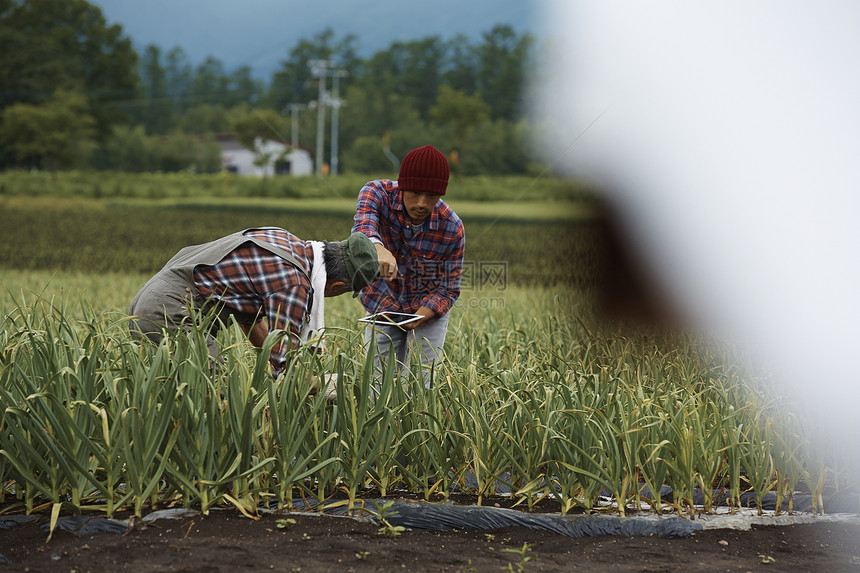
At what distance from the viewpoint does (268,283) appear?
274cm

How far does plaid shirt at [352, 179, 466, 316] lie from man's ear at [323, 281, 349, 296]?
60cm

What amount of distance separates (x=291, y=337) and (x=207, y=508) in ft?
2.11

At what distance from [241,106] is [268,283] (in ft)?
173

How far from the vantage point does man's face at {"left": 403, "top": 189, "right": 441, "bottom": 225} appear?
11.2 ft

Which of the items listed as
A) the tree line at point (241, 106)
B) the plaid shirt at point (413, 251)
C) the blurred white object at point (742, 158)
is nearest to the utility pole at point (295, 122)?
the tree line at point (241, 106)

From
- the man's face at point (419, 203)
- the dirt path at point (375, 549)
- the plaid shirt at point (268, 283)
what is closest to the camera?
the dirt path at point (375, 549)

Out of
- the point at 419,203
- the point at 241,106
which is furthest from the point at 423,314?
the point at 241,106

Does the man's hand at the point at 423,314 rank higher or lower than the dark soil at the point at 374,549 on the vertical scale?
higher

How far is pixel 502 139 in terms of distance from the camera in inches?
1405

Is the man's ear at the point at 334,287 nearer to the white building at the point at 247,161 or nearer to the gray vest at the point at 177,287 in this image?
the gray vest at the point at 177,287

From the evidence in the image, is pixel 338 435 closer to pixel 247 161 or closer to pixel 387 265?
pixel 387 265

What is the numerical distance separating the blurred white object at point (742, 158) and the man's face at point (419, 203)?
0.89 meters

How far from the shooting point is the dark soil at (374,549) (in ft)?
6.66

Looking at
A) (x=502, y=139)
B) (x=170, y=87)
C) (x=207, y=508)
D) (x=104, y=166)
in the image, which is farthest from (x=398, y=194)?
(x=170, y=87)
